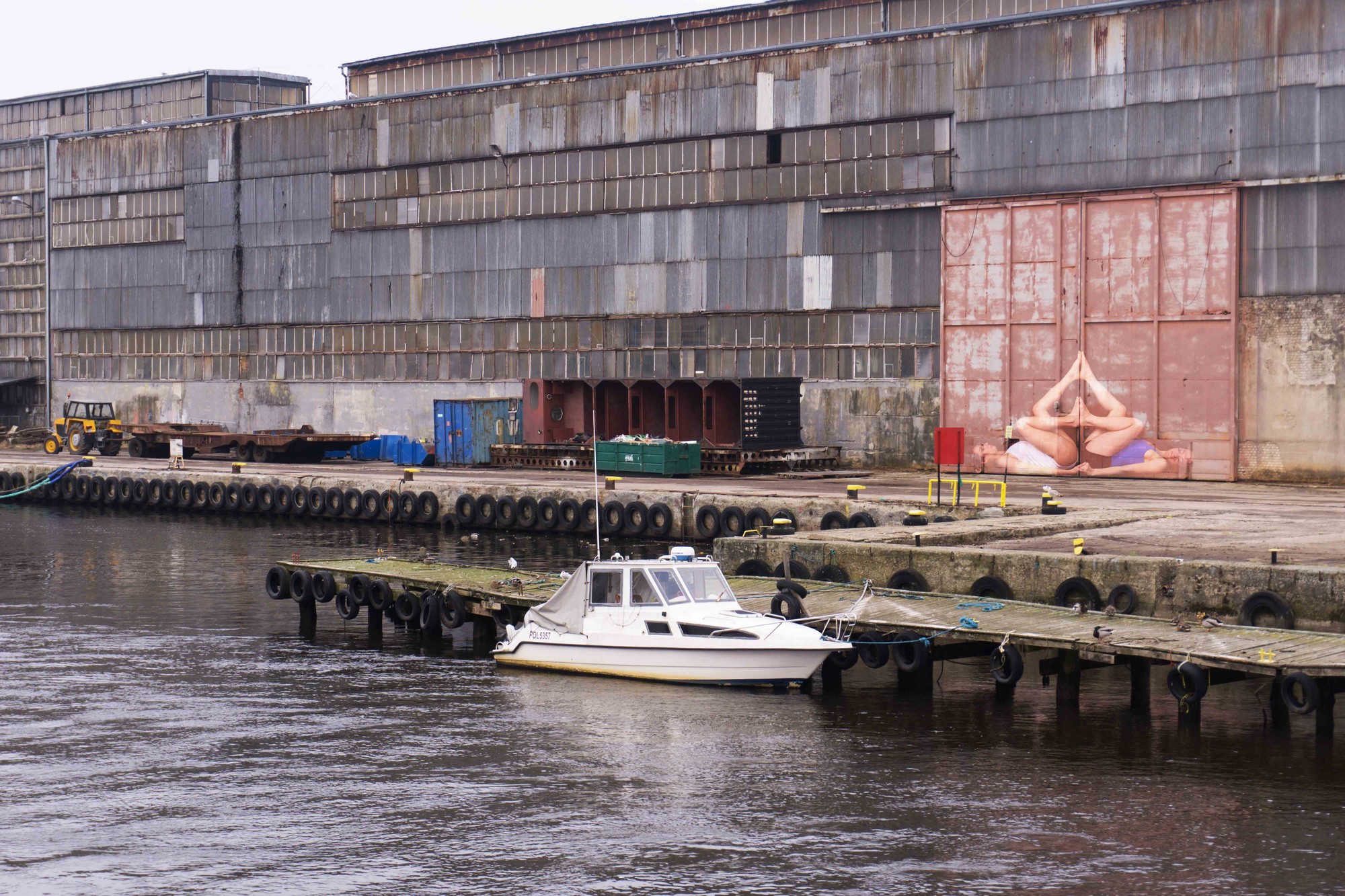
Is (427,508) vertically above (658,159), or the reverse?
(658,159)

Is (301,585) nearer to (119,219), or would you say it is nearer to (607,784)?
(607,784)

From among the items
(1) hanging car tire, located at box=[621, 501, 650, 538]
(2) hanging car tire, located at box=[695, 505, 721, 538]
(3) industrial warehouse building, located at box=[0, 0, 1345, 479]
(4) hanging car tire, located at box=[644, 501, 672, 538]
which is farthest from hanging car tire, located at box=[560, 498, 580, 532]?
(3) industrial warehouse building, located at box=[0, 0, 1345, 479]

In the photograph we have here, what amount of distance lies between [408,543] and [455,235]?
84.9 feet

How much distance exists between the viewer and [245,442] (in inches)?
2948

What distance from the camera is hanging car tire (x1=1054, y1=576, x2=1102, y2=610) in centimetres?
2906

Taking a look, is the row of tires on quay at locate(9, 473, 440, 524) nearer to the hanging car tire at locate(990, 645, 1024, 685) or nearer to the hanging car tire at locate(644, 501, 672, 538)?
the hanging car tire at locate(644, 501, 672, 538)

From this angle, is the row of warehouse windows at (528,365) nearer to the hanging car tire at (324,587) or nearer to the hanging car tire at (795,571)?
the hanging car tire at (795,571)

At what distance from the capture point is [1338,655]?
22.7m

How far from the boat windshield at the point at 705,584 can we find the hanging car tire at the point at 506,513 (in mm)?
27778

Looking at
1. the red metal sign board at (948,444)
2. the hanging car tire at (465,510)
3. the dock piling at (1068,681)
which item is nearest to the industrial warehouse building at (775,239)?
the hanging car tire at (465,510)

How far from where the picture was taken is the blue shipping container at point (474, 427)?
71.1 meters

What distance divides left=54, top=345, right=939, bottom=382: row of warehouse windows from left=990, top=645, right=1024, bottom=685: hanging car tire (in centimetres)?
3680

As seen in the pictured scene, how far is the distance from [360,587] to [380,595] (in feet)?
1.90

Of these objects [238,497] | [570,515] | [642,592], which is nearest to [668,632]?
[642,592]
